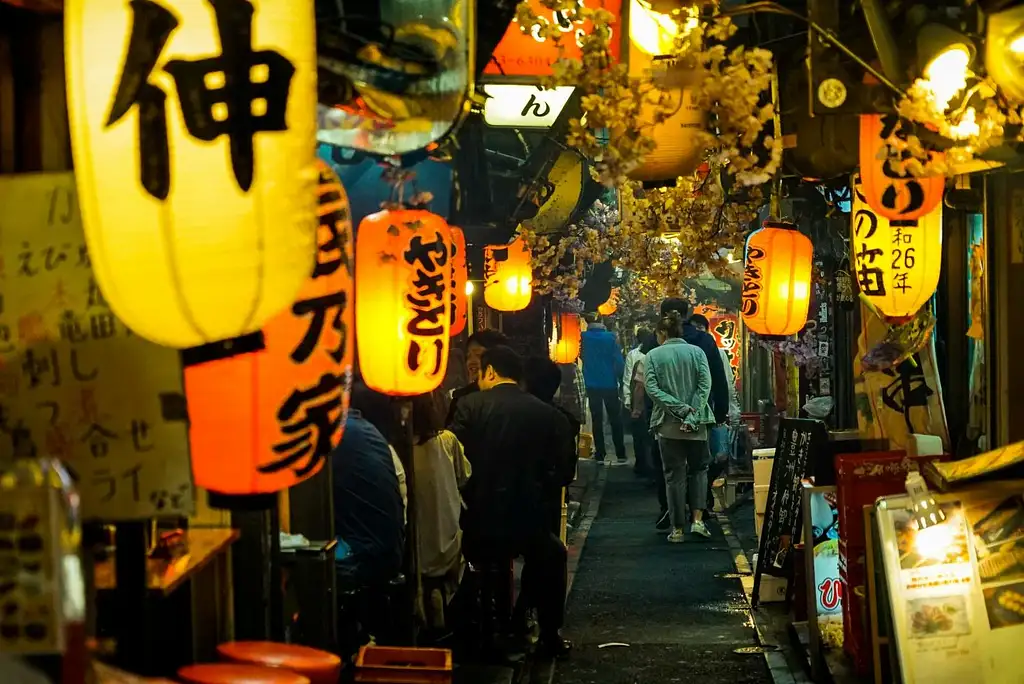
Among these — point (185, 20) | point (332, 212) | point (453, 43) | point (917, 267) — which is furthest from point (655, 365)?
point (185, 20)

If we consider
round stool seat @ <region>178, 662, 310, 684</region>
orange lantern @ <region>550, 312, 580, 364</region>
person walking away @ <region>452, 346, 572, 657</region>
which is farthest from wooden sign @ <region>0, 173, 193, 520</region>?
orange lantern @ <region>550, 312, 580, 364</region>

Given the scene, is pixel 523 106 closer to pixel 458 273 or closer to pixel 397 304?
pixel 458 273

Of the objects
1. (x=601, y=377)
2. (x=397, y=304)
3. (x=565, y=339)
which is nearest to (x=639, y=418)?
(x=601, y=377)

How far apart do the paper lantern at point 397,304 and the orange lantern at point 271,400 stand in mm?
3001

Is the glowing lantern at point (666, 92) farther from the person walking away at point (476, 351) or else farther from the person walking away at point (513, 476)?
the person walking away at point (476, 351)

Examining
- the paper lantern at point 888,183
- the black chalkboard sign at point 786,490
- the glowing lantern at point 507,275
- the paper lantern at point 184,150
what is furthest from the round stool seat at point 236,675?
the glowing lantern at point 507,275

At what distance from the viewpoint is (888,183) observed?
8.65 metres

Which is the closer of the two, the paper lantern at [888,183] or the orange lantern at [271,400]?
the orange lantern at [271,400]

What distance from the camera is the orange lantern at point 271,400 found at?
465cm

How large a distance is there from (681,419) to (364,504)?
8.40m

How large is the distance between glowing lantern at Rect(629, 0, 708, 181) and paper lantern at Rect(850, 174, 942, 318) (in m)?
2.82

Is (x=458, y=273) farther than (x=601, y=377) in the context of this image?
No

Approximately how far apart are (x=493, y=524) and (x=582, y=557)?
561 cm

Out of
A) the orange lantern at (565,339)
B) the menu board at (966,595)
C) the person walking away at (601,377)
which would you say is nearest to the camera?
the menu board at (966,595)
